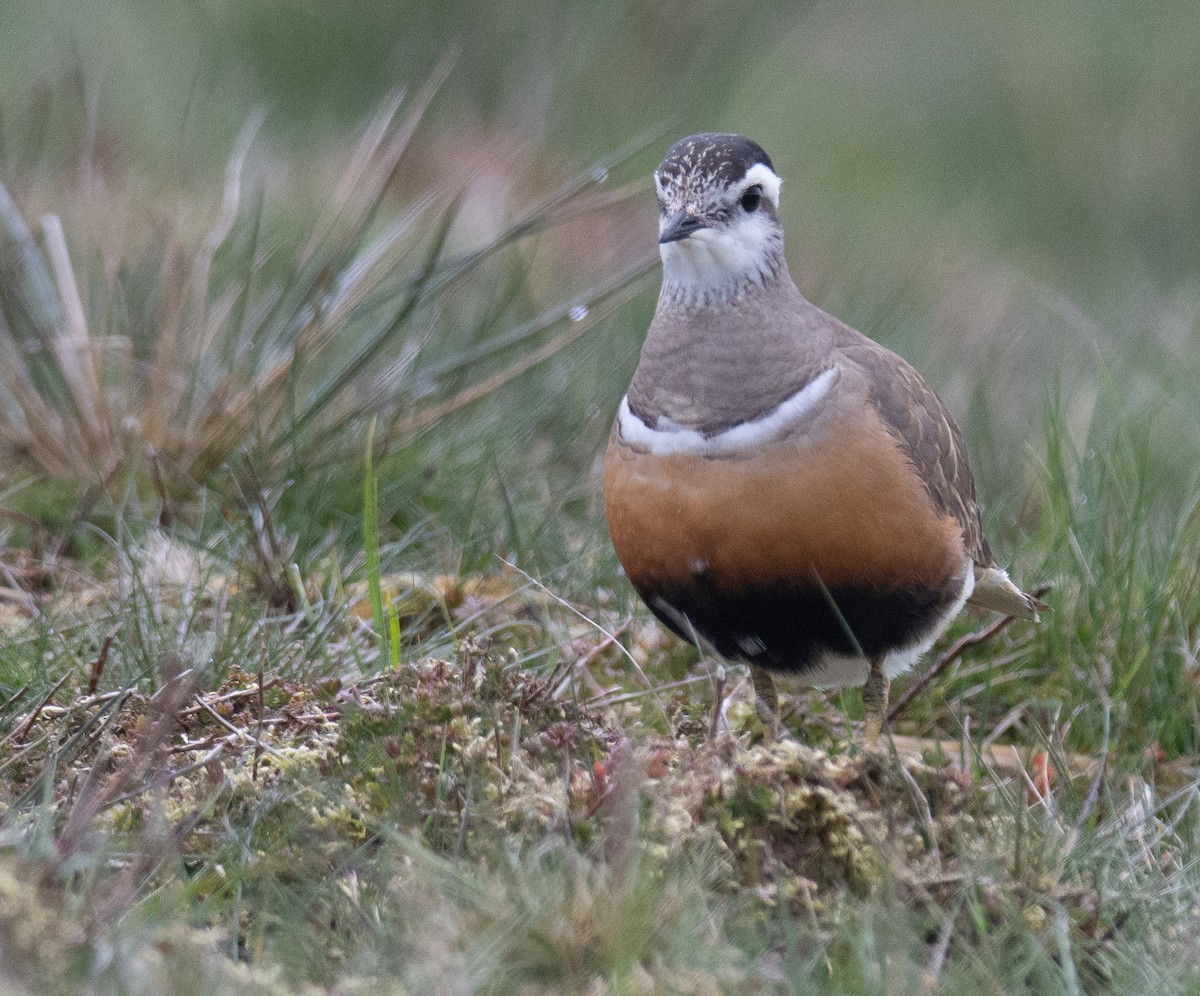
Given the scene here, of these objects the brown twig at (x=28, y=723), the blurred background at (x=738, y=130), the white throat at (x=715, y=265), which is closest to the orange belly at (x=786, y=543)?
the white throat at (x=715, y=265)

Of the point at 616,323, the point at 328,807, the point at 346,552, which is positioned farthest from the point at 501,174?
the point at 328,807

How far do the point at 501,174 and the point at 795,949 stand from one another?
6.03 meters

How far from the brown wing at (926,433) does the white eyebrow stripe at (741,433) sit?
176 millimetres

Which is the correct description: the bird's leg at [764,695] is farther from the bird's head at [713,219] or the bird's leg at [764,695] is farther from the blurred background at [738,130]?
the bird's head at [713,219]

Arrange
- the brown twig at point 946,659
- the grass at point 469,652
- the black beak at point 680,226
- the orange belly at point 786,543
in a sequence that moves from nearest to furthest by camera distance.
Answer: the grass at point 469,652 → the orange belly at point 786,543 → the black beak at point 680,226 → the brown twig at point 946,659

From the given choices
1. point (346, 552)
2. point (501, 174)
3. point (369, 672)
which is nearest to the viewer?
point (369, 672)

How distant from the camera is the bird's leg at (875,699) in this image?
4.02 metres

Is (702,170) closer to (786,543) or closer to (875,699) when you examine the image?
(786,543)

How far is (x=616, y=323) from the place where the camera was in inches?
235

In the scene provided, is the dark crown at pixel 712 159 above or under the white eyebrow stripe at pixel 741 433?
above

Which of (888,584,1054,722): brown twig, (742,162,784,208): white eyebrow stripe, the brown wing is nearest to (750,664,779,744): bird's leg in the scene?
(888,584,1054,722): brown twig

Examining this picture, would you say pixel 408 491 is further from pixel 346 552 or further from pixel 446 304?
pixel 446 304

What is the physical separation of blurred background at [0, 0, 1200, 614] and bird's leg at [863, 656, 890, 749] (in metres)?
0.97

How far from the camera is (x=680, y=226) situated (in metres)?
3.84
